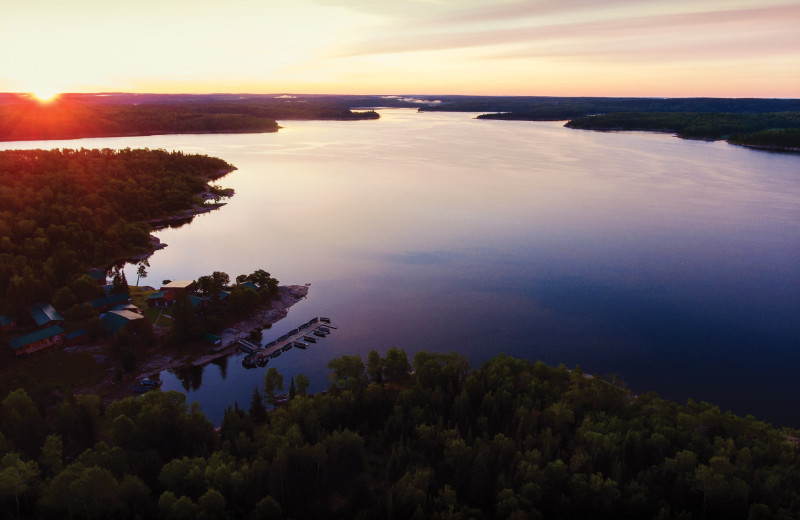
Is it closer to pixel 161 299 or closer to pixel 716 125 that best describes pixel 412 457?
pixel 161 299

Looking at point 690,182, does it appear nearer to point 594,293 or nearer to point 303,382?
point 594,293

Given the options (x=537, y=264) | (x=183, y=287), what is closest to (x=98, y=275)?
(x=183, y=287)

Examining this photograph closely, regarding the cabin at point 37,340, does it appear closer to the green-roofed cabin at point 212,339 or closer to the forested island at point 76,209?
the forested island at point 76,209

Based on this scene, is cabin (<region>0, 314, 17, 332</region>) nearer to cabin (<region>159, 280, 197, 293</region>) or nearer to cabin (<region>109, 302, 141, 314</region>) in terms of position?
cabin (<region>109, 302, 141, 314</region>)

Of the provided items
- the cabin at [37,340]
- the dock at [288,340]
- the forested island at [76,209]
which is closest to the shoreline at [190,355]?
the dock at [288,340]

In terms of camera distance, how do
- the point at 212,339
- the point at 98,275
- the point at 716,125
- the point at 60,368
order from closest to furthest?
the point at 60,368, the point at 212,339, the point at 98,275, the point at 716,125

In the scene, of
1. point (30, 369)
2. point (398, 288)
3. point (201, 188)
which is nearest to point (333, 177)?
point (201, 188)
